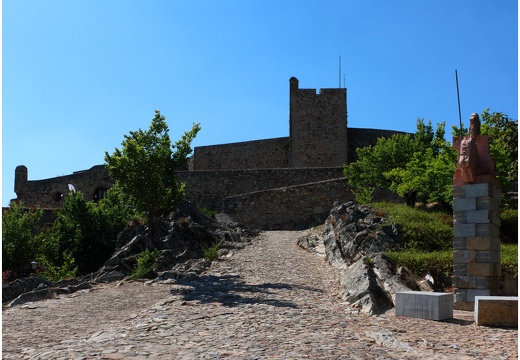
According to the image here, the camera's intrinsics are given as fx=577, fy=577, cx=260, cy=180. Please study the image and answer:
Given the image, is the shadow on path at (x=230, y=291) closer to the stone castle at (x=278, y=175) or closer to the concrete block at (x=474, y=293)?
the concrete block at (x=474, y=293)

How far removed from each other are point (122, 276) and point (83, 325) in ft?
17.2

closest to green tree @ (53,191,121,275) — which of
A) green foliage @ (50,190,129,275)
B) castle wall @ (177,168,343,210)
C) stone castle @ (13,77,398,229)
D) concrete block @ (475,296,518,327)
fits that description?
green foliage @ (50,190,129,275)

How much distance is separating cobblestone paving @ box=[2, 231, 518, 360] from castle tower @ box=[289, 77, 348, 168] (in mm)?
23642

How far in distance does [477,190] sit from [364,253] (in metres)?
3.81

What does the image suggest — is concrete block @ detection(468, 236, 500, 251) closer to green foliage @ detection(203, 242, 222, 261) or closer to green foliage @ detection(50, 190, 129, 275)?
green foliage @ detection(203, 242, 222, 261)

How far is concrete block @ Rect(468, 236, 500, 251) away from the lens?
11039mm

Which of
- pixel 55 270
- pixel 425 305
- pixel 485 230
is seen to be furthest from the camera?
pixel 55 270

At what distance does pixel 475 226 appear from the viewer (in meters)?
11.2

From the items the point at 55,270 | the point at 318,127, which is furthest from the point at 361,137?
the point at 55,270

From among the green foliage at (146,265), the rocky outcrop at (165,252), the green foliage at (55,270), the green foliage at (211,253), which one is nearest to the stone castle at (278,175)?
the rocky outcrop at (165,252)

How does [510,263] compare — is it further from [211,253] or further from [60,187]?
[60,187]

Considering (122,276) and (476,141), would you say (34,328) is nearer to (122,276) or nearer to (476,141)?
(122,276)

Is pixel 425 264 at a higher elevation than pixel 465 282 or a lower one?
higher

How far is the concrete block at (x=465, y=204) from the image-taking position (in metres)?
11.3
